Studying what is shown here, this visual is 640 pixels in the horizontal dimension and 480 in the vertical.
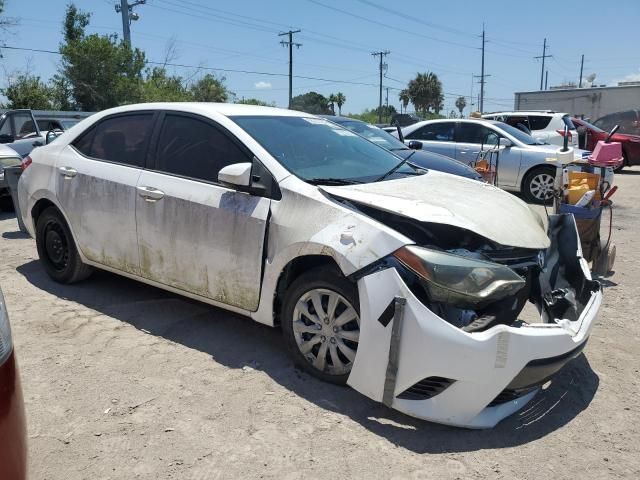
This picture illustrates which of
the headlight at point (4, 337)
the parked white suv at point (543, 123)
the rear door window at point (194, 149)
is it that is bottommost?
the headlight at point (4, 337)

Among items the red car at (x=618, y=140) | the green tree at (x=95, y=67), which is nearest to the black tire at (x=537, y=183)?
the red car at (x=618, y=140)

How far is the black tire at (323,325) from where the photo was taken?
306 cm

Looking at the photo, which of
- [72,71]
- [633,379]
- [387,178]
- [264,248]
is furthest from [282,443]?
[72,71]

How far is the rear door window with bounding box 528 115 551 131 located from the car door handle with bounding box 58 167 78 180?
44.3ft

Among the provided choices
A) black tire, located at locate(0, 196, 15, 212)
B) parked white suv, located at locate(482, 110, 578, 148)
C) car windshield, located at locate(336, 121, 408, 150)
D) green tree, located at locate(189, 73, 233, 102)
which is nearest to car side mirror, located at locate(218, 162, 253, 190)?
car windshield, located at locate(336, 121, 408, 150)

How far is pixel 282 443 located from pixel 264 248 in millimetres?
1168

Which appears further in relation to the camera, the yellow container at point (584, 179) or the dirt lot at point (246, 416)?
the yellow container at point (584, 179)

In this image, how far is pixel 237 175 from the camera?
11.1ft

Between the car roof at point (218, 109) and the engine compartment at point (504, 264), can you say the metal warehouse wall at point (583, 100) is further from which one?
the engine compartment at point (504, 264)

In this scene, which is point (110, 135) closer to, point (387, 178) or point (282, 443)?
point (387, 178)

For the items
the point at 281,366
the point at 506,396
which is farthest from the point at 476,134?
the point at 506,396

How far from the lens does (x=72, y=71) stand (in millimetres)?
31047

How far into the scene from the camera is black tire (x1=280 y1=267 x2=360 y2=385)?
3.06m

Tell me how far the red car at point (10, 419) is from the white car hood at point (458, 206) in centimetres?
191
